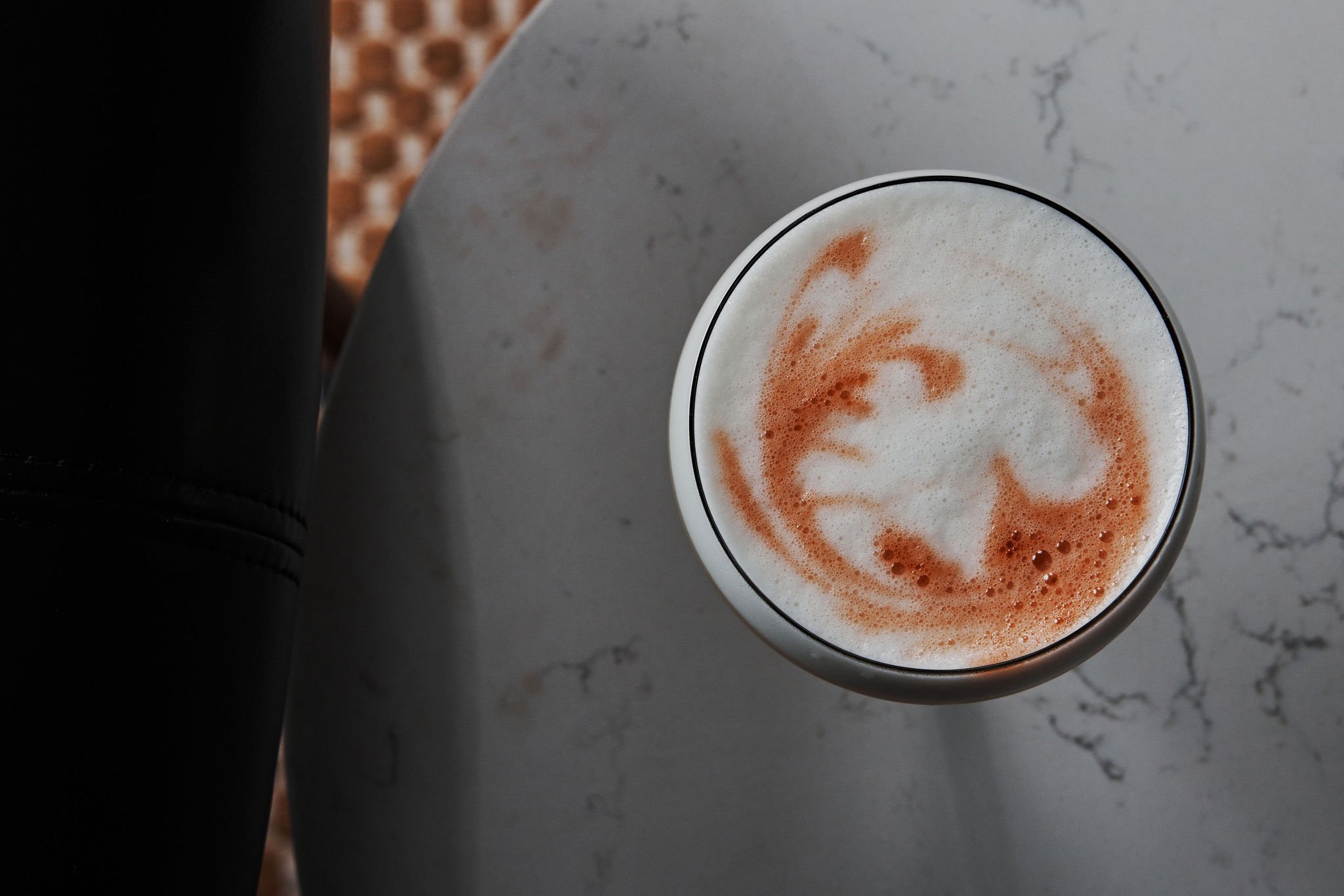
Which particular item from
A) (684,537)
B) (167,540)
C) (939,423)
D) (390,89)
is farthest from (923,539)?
(390,89)

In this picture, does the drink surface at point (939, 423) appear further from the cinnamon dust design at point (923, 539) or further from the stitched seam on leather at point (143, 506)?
the stitched seam on leather at point (143, 506)

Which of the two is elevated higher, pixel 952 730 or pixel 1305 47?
pixel 1305 47

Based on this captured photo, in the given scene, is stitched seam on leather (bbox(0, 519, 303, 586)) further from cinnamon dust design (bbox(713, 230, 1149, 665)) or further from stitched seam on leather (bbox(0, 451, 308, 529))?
cinnamon dust design (bbox(713, 230, 1149, 665))

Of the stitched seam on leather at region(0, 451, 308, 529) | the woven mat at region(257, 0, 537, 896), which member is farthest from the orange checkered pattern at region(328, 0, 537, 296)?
the stitched seam on leather at region(0, 451, 308, 529)

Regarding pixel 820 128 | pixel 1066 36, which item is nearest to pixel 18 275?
pixel 820 128

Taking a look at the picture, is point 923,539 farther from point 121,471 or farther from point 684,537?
point 121,471

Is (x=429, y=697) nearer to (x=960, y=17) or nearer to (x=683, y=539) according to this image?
(x=683, y=539)

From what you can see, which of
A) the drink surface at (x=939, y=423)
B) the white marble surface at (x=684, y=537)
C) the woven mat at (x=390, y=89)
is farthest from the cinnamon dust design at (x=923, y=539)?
the woven mat at (x=390, y=89)
